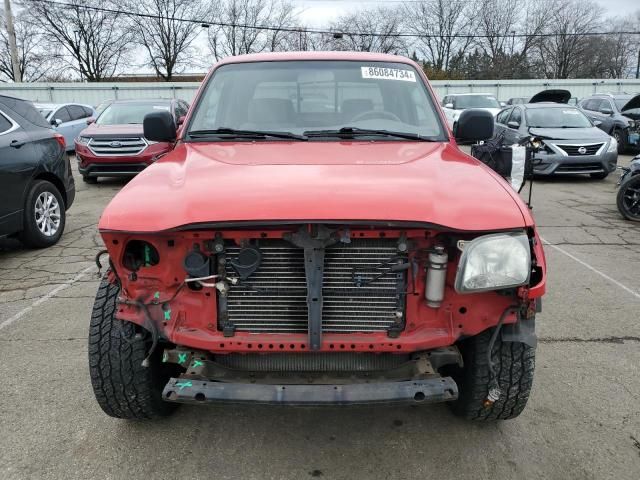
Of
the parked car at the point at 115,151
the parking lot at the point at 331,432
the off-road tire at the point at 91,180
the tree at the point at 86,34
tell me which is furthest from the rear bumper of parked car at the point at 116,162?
the tree at the point at 86,34

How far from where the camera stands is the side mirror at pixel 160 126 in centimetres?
379

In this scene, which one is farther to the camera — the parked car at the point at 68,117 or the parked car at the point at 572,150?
the parked car at the point at 68,117

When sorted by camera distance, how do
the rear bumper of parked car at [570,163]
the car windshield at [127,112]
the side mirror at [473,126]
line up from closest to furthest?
the side mirror at [473,126] → the rear bumper of parked car at [570,163] → the car windshield at [127,112]

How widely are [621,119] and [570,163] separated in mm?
5872

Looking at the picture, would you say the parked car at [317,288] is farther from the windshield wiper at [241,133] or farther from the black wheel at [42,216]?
the black wheel at [42,216]

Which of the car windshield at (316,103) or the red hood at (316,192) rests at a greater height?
Result: the car windshield at (316,103)

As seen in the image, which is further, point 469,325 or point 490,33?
point 490,33

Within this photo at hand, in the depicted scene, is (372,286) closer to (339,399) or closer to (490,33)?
(339,399)

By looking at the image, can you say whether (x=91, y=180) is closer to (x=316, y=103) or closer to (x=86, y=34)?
(x=316, y=103)

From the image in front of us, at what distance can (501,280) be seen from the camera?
2.20 meters

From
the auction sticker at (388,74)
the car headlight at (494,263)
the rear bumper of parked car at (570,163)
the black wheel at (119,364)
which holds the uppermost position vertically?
the auction sticker at (388,74)

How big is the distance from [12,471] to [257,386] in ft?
4.25

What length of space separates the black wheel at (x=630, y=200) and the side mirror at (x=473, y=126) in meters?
5.06

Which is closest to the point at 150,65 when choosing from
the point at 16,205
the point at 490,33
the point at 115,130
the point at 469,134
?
the point at 490,33
